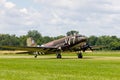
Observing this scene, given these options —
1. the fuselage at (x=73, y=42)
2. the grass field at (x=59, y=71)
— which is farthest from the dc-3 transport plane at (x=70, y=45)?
the grass field at (x=59, y=71)

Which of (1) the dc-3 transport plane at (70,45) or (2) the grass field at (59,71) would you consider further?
(1) the dc-3 transport plane at (70,45)

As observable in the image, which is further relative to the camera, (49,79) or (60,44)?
(60,44)

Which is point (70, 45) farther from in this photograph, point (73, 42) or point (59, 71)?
point (59, 71)

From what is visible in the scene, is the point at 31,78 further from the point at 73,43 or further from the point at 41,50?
the point at 41,50

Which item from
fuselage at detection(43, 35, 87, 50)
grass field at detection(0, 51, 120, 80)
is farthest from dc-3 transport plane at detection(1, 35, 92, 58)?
grass field at detection(0, 51, 120, 80)

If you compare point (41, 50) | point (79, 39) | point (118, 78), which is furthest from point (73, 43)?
point (118, 78)

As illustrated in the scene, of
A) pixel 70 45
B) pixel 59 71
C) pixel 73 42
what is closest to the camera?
pixel 59 71

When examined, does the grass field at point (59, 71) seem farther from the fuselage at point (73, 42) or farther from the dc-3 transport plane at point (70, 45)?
the dc-3 transport plane at point (70, 45)

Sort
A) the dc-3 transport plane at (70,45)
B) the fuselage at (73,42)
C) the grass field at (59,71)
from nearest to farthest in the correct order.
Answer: the grass field at (59,71), the fuselage at (73,42), the dc-3 transport plane at (70,45)

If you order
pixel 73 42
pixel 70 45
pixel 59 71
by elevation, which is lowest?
pixel 59 71

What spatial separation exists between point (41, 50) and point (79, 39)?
8996mm

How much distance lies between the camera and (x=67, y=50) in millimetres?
67000

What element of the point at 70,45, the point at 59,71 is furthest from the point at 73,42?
the point at 59,71

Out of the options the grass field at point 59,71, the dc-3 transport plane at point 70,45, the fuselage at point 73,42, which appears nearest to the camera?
the grass field at point 59,71
